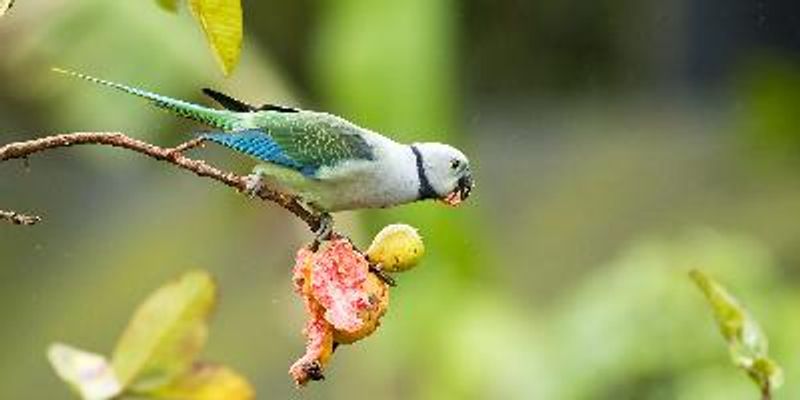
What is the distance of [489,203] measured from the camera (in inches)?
99.6

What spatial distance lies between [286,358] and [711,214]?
1.95ft

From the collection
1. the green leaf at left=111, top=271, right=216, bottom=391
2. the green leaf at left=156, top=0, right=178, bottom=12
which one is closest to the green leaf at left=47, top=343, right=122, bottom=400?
the green leaf at left=111, top=271, right=216, bottom=391

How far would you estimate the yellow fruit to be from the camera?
1.72ft

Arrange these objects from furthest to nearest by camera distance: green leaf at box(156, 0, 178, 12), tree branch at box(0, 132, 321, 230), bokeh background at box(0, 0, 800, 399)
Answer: bokeh background at box(0, 0, 800, 399) → green leaf at box(156, 0, 178, 12) → tree branch at box(0, 132, 321, 230)

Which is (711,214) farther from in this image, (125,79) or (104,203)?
(125,79)

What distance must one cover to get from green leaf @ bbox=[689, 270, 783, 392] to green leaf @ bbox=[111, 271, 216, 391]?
0.60 ft

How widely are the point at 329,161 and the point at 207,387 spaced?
151mm

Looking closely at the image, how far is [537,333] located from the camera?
197cm

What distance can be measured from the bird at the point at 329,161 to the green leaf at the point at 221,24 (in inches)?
0.5

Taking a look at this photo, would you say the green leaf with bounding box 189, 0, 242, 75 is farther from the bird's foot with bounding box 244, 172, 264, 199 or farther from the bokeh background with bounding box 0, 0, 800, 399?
the bokeh background with bounding box 0, 0, 800, 399

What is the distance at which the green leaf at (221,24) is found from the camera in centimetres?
52

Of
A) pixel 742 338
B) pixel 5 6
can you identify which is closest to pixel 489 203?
pixel 742 338

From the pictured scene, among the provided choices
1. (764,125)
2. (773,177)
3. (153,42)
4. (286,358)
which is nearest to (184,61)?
(153,42)

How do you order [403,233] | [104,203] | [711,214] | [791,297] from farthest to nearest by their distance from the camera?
[104,203]
[711,214]
[791,297]
[403,233]
